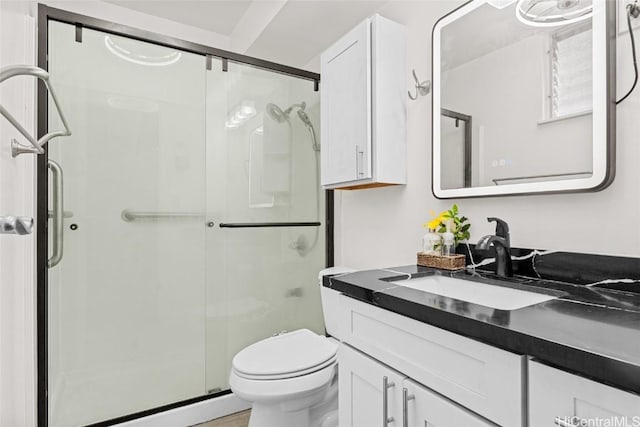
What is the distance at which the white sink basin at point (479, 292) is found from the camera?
3.22 ft

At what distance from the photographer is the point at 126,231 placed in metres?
1.80

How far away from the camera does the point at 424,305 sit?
0.80 m

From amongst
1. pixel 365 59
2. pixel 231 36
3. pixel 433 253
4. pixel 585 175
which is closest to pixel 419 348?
pixel 433 253

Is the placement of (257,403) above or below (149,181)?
below

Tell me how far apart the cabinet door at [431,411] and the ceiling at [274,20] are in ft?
5.98

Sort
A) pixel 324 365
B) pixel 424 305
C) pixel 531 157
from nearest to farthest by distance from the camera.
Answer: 1. pixel 424 305
2. pixel 531 157
3. pixel 324 365

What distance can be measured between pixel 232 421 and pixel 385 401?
1323mm

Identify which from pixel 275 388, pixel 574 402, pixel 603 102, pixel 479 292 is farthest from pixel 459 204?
pixel 275 388

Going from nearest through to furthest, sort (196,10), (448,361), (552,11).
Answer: (448,361) < (552,11) < (196,10)

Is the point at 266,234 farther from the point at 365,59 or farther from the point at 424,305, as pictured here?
the point at 424,305

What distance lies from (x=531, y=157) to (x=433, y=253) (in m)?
0.48

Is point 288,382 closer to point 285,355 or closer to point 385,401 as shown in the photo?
point 285,355

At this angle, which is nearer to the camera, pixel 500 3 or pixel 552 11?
pixel 552 11

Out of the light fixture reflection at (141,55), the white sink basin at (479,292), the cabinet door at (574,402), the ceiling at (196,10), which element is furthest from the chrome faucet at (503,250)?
the ceiling at (196,10)
